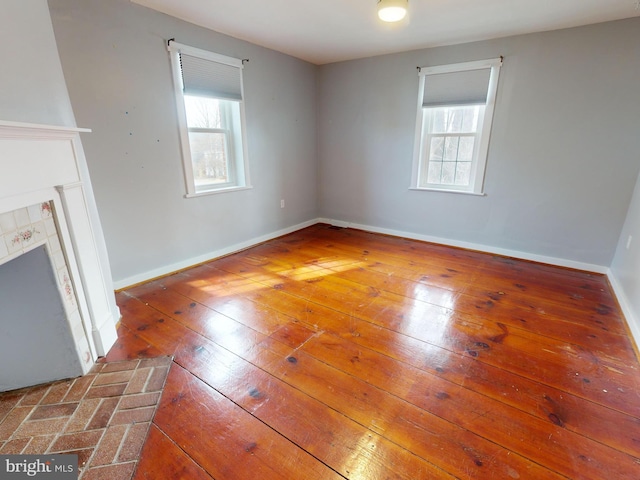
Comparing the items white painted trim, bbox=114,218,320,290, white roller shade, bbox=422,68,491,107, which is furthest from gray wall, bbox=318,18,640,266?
white painted trim, bbox=114,218,320,290

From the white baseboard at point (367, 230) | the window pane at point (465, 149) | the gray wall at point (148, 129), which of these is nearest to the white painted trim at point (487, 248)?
the white baseboard at point (367, 230)

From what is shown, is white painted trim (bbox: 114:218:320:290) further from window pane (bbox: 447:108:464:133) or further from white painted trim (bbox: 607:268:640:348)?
white painted trim (bbox: 607:268:640:348)

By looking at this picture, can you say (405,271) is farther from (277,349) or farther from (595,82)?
(595,82)

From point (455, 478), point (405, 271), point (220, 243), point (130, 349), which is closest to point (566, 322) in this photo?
point (405, 271)

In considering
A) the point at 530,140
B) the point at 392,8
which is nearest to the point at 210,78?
the point at 392,8

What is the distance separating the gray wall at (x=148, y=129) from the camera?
2.33m

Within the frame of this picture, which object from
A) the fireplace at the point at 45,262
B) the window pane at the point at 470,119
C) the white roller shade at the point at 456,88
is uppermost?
the white roller shade at the point at 456,88

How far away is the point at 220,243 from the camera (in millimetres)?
3588

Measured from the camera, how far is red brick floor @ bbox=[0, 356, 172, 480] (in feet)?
4.33

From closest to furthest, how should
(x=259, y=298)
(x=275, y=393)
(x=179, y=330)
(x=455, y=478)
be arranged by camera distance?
(x=455, y=478)
(x=275, y=393)
(x=179, y=330)
(x=259, y=298)

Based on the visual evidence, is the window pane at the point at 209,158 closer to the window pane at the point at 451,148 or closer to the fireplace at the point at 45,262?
the fireplace at the point at 45,262

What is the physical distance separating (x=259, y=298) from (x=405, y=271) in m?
1.52

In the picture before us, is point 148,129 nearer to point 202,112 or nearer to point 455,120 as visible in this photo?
point 202,112

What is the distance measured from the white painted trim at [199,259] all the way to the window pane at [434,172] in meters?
1.97
